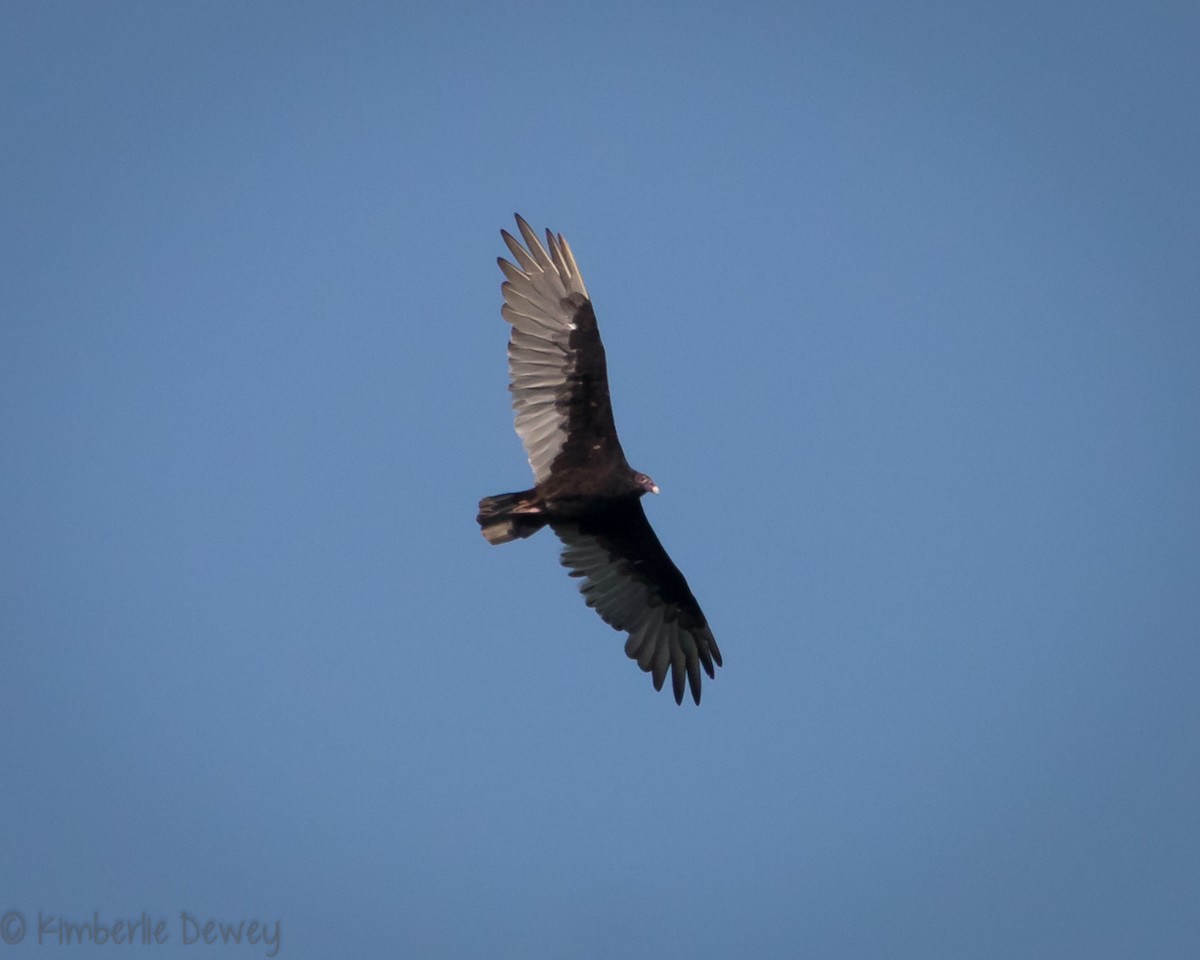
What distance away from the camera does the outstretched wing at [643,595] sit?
15484 mm

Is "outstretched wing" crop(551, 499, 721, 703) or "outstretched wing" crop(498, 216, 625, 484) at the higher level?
"outstretched wing" crop(498, 216, 625, 484)

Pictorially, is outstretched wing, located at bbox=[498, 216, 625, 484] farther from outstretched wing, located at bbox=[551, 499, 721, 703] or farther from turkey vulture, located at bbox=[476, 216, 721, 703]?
outstretched wing, located at bbox=[551, 499, 721, 703]

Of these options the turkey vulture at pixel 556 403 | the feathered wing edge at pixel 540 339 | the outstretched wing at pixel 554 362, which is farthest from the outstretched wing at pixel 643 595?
the feathered wing edge at pixel 540 339

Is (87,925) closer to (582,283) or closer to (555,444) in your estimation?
(555,444)

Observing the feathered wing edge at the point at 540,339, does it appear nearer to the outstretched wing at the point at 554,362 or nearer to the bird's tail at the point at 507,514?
the outstretched wing at the point at 554,362

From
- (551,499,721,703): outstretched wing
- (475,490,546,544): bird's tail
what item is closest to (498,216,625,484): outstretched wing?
(475,490,546,544): bird's tail

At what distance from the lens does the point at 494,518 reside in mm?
14570

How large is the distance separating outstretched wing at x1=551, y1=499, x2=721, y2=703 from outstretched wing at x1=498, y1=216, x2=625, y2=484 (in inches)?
39.9

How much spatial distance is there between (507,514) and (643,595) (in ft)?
6.90

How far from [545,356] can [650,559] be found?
2.62 meters

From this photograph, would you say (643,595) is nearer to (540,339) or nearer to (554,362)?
(554,362)

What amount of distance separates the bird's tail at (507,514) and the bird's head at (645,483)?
1.01 meters

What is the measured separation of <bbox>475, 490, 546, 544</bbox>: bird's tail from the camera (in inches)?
572

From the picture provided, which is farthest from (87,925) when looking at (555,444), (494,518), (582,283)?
(582,283)
